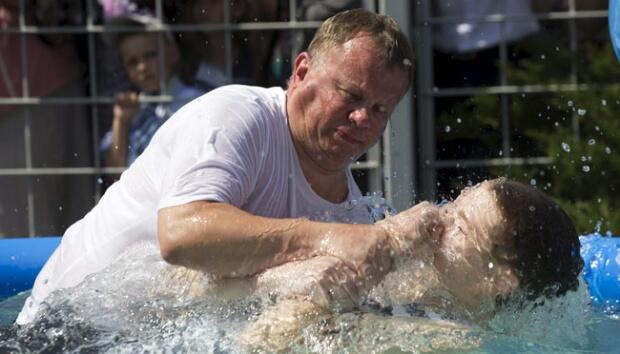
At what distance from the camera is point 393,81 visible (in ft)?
11.9

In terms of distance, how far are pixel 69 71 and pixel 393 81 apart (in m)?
3.26

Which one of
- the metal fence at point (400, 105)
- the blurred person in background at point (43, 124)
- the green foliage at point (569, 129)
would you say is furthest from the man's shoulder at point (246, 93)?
the blurred person in background at point (43, 124)

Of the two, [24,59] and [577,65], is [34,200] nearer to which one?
[24,59]

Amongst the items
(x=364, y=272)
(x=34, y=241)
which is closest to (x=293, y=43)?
(x=34, y=241)

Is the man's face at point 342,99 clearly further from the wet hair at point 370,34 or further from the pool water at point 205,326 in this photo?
the pool water at point 205,326

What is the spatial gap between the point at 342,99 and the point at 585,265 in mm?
1431

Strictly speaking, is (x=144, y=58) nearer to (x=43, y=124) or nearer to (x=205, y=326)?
(x=43, y=124)

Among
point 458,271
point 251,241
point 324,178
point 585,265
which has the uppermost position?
point 324,178

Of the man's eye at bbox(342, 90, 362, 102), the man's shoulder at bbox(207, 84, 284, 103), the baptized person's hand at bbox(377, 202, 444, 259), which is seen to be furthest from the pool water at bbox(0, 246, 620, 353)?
the man's eye at bbox(342, 90, 362, 102)

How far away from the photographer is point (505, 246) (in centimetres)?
337

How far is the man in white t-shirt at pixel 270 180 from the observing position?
3.31 metres

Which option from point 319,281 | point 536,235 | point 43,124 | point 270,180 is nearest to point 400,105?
point 43,124

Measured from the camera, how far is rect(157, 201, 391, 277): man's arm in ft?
10.8

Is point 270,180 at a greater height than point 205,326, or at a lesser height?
greater
